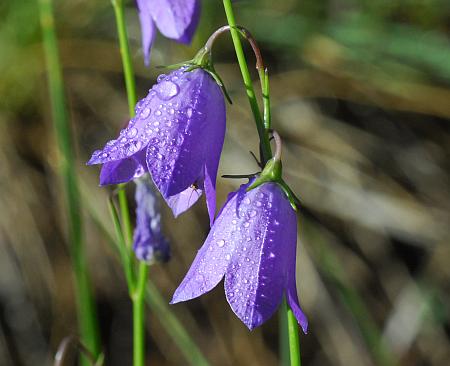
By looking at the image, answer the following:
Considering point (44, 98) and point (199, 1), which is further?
point (44, 98)

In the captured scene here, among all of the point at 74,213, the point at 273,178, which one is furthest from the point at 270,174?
the point at 74,213

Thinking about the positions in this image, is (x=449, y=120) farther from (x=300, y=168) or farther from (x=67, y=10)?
(x=67, y=10)

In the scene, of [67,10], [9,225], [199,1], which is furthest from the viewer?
[67,10]

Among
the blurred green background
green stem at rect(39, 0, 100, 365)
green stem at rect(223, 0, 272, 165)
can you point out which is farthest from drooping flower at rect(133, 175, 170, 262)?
the blurred green background

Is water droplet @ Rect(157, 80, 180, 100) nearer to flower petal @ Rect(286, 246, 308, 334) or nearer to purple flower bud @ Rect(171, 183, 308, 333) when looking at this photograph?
purple flower bud @ Rect(171, 183, 308, 333)

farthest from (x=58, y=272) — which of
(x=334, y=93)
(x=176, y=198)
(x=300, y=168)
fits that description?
(x=176, y=198)

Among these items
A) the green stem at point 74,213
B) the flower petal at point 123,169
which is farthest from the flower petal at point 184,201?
the green stem at point 74,213
